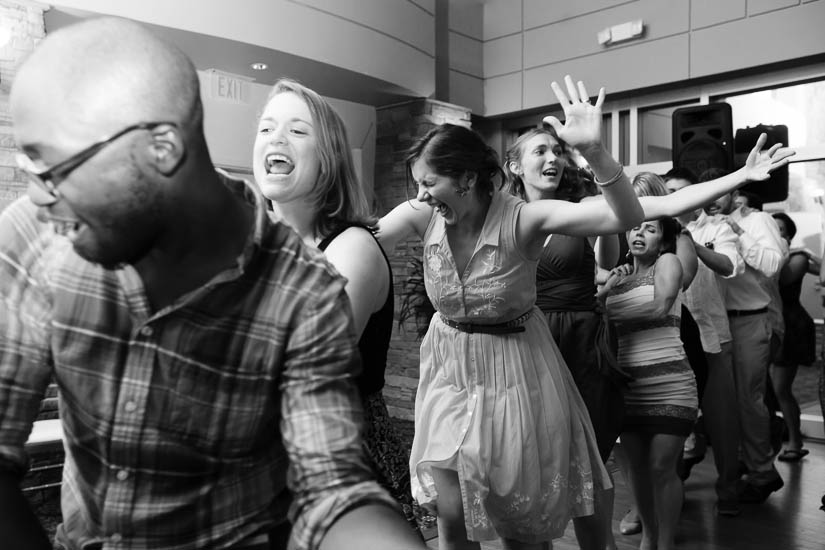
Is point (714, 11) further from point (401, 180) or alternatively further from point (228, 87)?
point (228, 87)

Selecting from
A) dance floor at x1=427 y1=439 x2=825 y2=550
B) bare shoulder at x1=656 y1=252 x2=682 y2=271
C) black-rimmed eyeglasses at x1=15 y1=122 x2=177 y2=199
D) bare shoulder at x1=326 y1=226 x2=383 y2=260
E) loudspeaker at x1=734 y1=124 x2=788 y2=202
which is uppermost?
loudspeaker at x1=734 y1=124 x2=788 y2=202

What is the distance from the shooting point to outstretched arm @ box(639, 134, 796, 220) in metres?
2.15

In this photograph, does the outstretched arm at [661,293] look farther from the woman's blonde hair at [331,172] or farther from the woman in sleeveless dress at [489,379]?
Answer: the woman's blonde hair at [331,172]

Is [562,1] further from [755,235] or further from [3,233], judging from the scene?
[3,233]

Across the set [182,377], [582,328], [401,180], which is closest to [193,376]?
[182,377]

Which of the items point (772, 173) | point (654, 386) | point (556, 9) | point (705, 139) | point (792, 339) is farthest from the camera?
point (556, 9)

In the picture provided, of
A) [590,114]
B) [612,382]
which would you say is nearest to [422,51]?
[612,382]

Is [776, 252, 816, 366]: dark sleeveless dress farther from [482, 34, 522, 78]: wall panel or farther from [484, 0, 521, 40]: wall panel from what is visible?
[484, 0, 521, 40]: wall panel

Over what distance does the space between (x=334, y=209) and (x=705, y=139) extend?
3741 mm

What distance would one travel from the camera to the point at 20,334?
2.38 ft

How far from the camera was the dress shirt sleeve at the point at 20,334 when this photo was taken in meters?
0.72

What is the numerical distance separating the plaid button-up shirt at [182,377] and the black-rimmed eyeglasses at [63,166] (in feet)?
0.41

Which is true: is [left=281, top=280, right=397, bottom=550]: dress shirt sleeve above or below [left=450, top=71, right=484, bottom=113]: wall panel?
below

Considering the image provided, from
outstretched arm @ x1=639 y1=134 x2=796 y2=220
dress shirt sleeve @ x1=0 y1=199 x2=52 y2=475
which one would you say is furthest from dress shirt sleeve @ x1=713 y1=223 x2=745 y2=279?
dress shirt sleeve @ x1=0 y1=199 x2=52 y2=475
